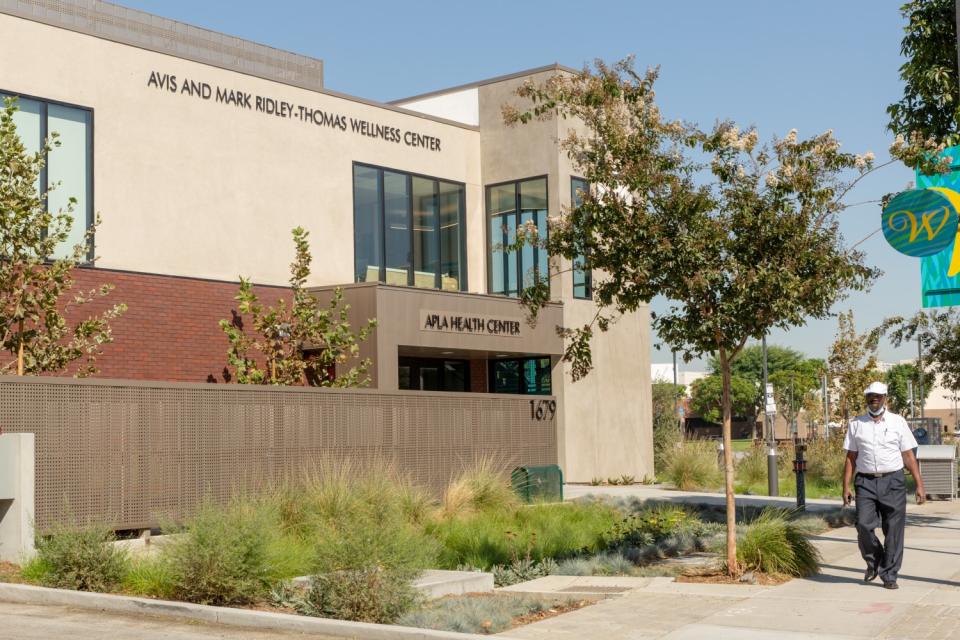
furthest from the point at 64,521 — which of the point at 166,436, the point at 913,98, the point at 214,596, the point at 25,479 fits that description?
the point at 913,98

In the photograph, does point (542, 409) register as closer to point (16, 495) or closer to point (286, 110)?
point (286, 110)

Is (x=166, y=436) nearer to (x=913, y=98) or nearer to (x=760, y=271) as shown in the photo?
(x=760, y=271)

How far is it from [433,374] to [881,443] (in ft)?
62.1

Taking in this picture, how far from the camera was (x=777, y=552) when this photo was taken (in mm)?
12141

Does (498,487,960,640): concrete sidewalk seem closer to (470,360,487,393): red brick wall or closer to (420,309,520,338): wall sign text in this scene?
(420,309,520,338): wall sign text

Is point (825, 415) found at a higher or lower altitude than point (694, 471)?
higher

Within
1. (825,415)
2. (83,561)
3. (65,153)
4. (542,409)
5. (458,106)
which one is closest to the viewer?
(83,561)

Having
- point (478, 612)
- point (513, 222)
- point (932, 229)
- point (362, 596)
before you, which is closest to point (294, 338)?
point (513, 222)

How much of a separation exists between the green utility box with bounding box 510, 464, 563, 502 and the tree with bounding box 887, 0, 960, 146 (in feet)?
32.5

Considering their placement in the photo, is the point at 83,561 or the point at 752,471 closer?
the point at 83,561

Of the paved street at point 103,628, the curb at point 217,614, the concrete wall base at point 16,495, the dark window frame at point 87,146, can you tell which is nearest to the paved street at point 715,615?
the paved street at point 103,628

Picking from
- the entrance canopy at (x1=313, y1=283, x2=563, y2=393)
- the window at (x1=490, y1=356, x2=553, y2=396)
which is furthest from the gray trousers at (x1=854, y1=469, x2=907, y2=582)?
the window at (x1=490, y1=356, x2=553, y2=396)

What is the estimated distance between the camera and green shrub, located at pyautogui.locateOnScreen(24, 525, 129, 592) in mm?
11375

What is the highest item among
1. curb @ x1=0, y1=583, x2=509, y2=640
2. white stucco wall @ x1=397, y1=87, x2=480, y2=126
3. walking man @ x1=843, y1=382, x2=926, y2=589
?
white stucco wall @ x1=397, y1=87, x2=480, y2=126
